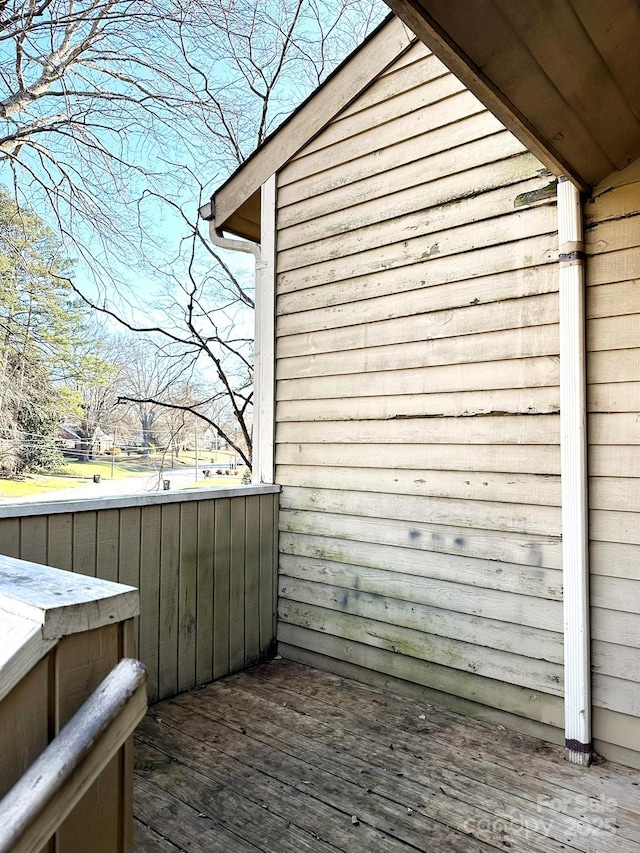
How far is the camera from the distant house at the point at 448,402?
2.03m

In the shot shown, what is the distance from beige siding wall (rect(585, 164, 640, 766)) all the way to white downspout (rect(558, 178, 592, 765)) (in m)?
0.04

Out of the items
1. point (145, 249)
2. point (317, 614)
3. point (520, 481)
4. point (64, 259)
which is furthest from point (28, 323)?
point (520, 481)

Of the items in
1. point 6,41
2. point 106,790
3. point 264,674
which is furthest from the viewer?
point 6,41

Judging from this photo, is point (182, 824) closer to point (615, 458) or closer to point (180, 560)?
point (180, 560)

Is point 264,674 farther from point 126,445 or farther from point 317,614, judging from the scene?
point 126,445

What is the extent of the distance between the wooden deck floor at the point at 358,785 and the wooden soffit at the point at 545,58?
6.80 ft

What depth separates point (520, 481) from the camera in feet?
7.32

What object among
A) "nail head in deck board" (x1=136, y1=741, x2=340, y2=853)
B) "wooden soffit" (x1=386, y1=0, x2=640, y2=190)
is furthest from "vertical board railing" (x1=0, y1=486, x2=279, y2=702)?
"wooden soffit" (x1=386, y1=0, x2=640, y2=190)

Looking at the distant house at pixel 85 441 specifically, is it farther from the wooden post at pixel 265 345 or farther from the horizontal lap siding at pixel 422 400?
the horizontal lap siding at pixel 422 400

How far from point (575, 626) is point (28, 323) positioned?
268 inches

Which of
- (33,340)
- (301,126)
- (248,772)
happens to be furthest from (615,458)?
(33,340)

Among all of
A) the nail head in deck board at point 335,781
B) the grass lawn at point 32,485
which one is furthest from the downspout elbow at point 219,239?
the grass lawn at point 32,485

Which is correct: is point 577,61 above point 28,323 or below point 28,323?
below

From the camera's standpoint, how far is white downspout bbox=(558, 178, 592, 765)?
79.0 inches
